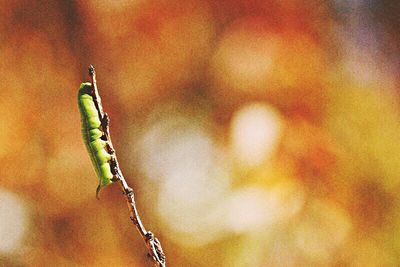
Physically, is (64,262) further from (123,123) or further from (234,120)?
(234,120)

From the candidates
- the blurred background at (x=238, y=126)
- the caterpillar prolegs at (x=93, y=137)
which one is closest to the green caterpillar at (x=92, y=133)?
the caterpillar prolegs at (x=93, y=137)

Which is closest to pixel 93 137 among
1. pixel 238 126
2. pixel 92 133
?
pixel 92 133

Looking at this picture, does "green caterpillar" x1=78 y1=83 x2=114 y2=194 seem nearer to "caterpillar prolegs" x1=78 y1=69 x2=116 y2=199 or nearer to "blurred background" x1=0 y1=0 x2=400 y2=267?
"caterpillar prolegs" x1=78 y1=69 x2=116 y2=199

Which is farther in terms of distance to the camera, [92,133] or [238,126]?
[238,126]

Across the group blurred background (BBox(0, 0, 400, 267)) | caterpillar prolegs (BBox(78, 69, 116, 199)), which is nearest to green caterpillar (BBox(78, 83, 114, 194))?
caterpillar prolegs (BBox(78, 69, 116, 199))

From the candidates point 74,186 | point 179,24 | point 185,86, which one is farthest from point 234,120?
point 74,186

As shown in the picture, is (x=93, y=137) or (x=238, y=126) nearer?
(x=93, y=137)

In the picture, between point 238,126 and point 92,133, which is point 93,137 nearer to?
point 92,133

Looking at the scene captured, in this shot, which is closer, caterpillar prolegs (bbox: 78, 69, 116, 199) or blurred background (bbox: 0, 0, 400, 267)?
caterpillar prolegs (bbox: 78, 69, 116, 199)
